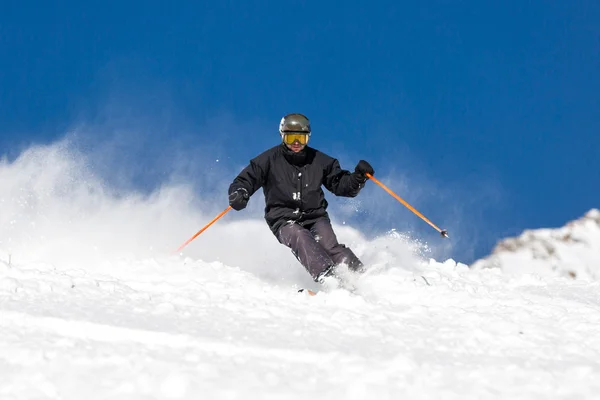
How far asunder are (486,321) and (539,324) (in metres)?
0.40

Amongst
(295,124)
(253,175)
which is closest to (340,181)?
(295,124)

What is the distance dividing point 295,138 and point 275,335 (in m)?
3.28

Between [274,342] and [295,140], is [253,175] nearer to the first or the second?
[295,140]

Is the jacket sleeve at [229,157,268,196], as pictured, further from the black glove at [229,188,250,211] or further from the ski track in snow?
the ski track in snow

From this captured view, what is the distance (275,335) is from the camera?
3.74 meters

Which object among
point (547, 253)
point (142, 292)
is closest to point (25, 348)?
point (142, 292)

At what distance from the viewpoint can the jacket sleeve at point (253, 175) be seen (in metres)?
6.85

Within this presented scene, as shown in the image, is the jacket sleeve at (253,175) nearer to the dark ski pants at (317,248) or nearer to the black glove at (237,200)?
the black glove at (237,200)

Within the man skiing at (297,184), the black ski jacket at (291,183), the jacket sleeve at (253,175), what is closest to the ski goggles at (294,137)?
the man skiing at (297,184)

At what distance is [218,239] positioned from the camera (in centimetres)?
916

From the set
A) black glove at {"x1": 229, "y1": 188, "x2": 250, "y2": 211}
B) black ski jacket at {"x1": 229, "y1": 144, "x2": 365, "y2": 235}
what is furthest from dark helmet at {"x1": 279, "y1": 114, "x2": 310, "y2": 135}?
black glove at {"x1": 229, "y1": 188, "x2": 250, "y2": 211}

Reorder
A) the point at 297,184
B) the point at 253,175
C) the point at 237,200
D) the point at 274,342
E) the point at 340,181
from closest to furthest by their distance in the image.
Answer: the point at 274,342, the point at 237,200, the point at 297,184, the point at 253,175, the point at 340,181

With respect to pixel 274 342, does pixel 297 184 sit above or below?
above

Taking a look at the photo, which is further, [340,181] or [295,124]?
[340,181]
